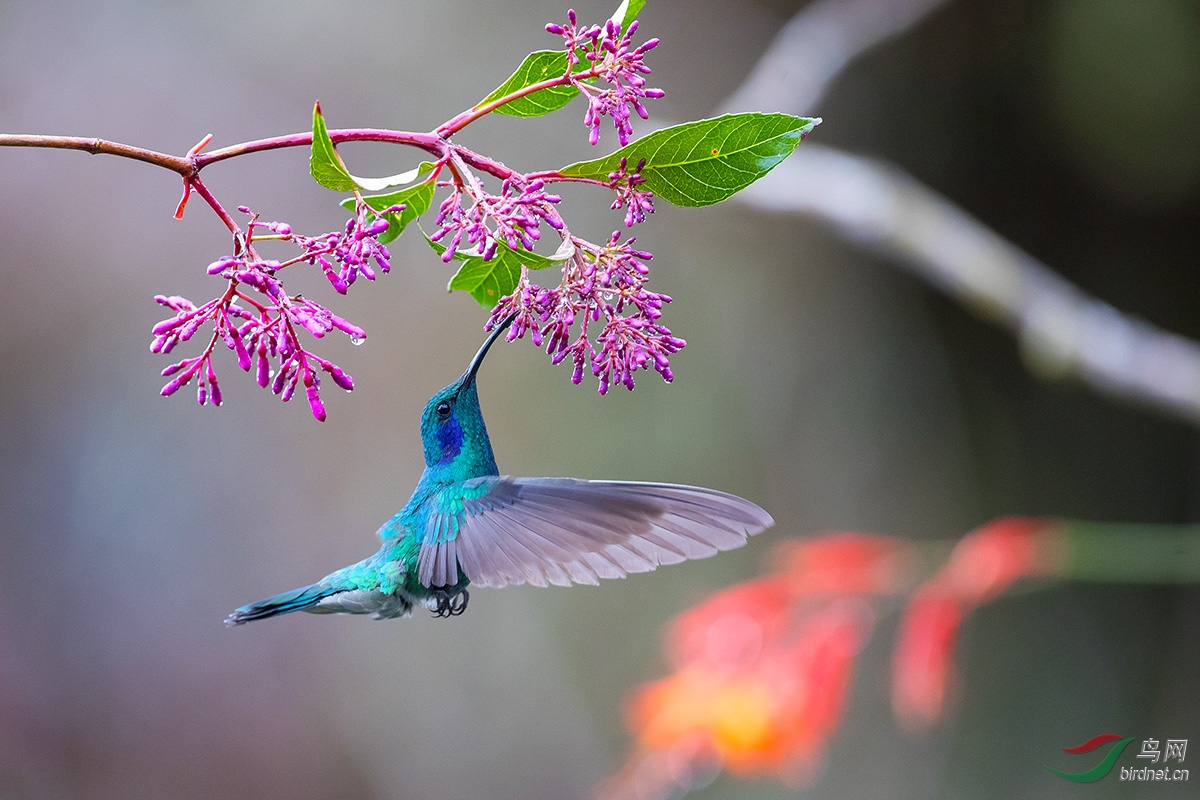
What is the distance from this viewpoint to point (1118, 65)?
3.26 meters

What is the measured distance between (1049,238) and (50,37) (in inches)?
144

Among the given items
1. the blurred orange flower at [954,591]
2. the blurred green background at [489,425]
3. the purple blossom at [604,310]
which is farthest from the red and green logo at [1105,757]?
the purple blossom at [604,310]

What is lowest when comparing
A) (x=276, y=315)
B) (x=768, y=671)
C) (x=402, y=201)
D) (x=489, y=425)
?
(x=768, y=671)

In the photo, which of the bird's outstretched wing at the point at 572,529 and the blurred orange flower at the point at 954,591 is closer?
the bird's outstretched wing at the point at 572,529

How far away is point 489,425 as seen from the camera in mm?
3635

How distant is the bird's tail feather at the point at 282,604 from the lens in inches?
50.6

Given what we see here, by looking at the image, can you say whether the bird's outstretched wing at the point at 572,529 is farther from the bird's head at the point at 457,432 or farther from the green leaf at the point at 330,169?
the green leaf at the point at 330,169

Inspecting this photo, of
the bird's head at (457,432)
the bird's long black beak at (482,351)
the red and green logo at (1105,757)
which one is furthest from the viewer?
the red and green logo at (1105,757)

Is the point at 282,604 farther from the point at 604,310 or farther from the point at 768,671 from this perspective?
the point at 768,671

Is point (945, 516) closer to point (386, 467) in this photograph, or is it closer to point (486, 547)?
point (386, 467)

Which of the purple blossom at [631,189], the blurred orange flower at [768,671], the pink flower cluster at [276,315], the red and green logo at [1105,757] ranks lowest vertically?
the red and green logo at [1105,757]

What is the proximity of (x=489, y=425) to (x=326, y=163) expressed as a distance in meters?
2.87

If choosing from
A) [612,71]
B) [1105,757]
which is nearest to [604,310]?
[612,71]

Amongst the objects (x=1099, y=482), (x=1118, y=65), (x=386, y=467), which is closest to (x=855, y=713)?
(x=1099, y=482)
